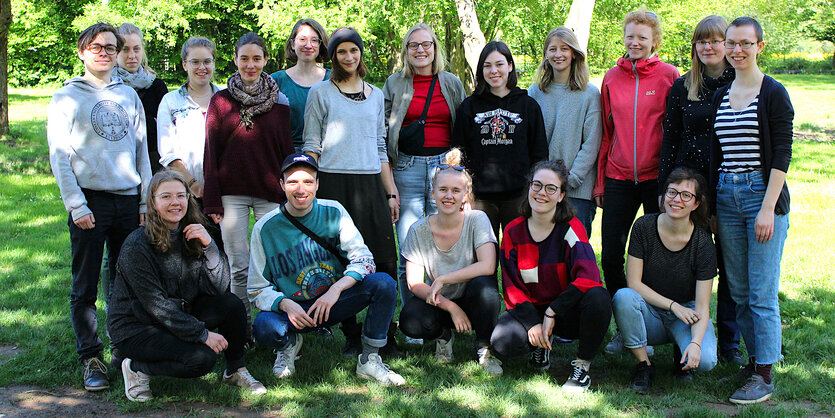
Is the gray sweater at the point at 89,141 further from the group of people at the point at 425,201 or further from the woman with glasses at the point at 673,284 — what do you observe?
the woman with glasses at the point at 673,284

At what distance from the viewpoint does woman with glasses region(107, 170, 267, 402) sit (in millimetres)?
3807

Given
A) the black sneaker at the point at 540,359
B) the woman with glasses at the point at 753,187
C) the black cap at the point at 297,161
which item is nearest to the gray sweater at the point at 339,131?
the black cap at the point at 297,161

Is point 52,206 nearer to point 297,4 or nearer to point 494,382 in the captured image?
point 494,382

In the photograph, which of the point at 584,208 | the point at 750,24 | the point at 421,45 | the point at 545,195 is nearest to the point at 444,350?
the point at 545,195

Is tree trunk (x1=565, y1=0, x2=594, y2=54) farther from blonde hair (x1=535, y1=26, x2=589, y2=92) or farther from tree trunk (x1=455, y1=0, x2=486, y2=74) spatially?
blonde hair (x1=535, y1=26, x2=589, y2=92)

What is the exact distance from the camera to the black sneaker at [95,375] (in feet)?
13.3

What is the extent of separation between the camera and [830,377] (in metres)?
4.14

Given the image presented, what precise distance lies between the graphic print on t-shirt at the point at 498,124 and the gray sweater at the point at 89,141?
226cm

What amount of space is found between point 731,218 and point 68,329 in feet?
15.0

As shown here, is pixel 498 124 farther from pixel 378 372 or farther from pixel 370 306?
pixel 378 372

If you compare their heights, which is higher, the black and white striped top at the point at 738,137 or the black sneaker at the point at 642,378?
the black and white striped top at the point at 738,137

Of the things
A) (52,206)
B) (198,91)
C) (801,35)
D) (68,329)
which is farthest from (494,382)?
(801,35)

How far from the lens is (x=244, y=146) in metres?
4.41

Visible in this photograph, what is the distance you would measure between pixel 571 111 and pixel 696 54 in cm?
88
